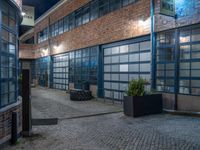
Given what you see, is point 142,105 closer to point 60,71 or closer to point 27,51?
point 60,71

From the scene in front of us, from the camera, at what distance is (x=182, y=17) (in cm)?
918

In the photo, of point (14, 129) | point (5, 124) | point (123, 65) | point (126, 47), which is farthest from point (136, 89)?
point (5, 124)

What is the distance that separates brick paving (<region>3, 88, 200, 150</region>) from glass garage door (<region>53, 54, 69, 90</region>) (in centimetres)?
1223

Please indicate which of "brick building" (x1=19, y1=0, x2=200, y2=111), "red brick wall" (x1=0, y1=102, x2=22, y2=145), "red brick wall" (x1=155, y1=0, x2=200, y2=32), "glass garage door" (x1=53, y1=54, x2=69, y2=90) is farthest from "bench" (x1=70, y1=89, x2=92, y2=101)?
"red brick wall" (x1=0, y1=102, x2=22, y2=145)

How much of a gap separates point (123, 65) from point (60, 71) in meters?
10.4

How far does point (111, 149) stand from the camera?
5.30 m

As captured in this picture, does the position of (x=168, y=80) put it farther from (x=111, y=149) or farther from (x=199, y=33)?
(x=111, y=149)

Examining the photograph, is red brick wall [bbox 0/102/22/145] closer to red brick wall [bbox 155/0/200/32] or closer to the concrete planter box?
the concrete planter box

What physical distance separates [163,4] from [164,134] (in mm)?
5521

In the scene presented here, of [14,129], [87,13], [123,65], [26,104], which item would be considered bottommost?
[14,129]

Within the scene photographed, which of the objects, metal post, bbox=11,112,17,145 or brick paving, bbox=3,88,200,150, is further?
metal post, bbox=11,112,17,145

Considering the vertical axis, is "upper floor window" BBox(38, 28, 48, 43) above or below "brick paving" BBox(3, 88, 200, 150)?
above

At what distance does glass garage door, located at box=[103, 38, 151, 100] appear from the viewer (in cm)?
1138

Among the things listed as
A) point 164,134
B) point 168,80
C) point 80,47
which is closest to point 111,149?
point 164,134
